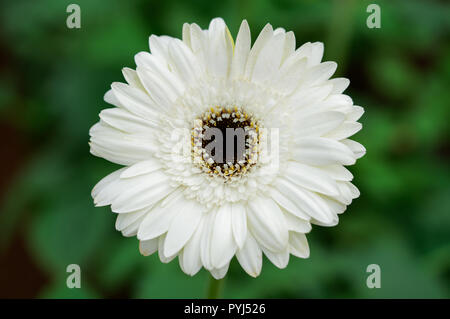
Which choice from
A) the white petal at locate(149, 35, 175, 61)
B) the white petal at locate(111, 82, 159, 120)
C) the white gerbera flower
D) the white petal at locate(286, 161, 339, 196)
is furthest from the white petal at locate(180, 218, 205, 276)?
the white petal at locate(149, 35, 175, 61)

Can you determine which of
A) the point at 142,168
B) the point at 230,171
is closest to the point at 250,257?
the point at 230,171

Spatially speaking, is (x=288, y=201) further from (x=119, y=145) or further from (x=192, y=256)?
(x=119, y=145)

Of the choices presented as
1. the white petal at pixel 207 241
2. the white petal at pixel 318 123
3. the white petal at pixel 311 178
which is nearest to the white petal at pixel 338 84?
the white petal at pixel 318 123

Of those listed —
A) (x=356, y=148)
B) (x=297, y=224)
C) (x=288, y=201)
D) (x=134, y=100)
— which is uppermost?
(x=134, y=100)

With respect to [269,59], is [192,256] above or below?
below

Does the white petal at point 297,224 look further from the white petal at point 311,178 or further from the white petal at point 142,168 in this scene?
the white petal at point 142,168

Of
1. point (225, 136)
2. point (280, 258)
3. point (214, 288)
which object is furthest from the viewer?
point (225, 136)
